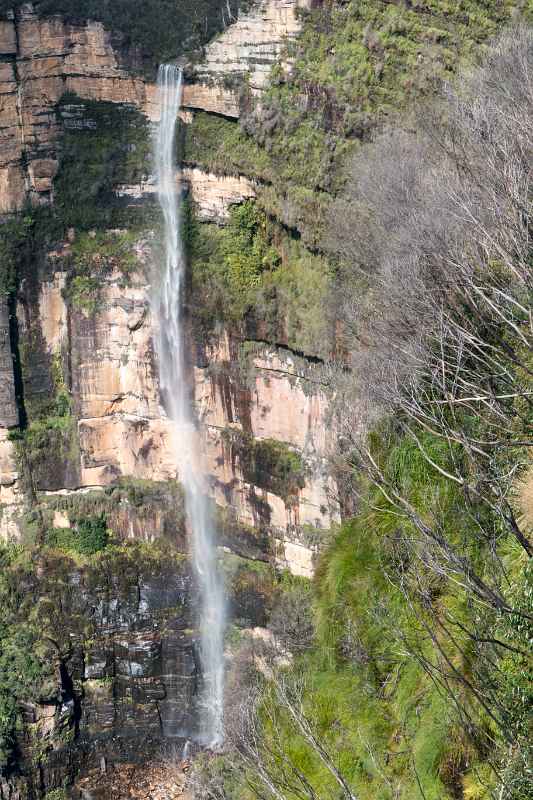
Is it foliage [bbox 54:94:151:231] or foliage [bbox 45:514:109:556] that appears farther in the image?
foliage [bbox 45:514:109:556]

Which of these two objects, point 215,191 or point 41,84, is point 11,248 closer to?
point 41,84

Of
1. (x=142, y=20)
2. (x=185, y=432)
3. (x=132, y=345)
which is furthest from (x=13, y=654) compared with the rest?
(x=142, y=20)

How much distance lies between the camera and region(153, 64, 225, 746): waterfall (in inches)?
998

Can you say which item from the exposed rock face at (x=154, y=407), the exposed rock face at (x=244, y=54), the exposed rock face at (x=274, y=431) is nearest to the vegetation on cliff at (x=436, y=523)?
the exposed rock face at (x=274, y=431)

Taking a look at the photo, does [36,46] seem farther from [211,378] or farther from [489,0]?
[489,0]

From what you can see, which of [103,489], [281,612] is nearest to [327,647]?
[281,612]

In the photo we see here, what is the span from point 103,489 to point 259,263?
805 centimetres

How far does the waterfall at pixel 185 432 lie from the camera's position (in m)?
25.4

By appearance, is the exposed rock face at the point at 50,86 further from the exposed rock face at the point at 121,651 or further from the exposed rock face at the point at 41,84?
the exposed rock face at the point at 121,651

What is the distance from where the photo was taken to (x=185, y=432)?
26.1 meters

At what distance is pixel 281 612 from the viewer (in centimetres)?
2384

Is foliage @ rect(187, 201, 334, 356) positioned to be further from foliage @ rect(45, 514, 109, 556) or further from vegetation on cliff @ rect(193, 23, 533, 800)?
foliage @ rect(45, 514, 109, 556)

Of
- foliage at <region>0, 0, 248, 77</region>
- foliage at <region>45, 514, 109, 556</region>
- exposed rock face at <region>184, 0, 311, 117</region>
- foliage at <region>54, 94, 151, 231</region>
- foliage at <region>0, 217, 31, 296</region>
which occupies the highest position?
foliage at <region>0, 0, 248, 77</region>

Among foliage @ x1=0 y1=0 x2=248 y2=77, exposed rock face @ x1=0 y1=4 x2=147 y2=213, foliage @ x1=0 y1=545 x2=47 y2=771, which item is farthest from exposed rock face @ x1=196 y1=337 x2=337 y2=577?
foliage @ x1=0 y1=0 x2=248 y2=77
